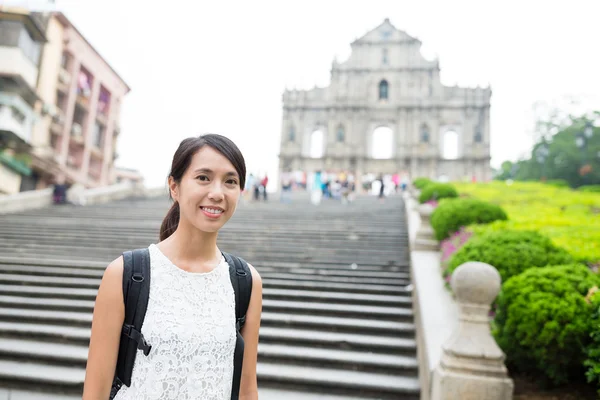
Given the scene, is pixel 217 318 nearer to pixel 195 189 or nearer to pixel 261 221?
pixel 195 189

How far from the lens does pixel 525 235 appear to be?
16.4ft

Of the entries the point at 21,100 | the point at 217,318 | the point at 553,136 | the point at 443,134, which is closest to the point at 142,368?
the point at 217,318

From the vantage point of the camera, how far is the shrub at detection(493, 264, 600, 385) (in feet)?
11.4

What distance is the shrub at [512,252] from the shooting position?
14.9 feet

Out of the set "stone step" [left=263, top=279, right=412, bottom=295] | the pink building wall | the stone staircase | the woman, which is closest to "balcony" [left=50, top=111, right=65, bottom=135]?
the pink building wall

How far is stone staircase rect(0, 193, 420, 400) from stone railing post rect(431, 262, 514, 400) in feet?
3.49

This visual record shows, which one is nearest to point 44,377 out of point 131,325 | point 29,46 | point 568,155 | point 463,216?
point 131,325

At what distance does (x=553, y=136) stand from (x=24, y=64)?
34011mm

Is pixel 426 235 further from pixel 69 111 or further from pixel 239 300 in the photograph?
pixel 69 111

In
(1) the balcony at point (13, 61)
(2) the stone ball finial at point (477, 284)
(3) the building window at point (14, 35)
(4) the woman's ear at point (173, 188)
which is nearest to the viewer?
(4) the woman's ear at point (173, 188)

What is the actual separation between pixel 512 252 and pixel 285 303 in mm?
2981

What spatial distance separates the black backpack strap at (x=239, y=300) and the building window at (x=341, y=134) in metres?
38.7

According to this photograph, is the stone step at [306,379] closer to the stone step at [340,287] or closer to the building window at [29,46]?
the stone step at [340,287]

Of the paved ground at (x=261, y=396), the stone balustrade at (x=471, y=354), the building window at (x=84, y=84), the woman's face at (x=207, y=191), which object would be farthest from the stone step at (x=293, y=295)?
the building window at (x=84, y=84)
